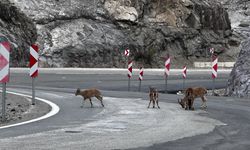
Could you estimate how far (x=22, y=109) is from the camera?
1452cm

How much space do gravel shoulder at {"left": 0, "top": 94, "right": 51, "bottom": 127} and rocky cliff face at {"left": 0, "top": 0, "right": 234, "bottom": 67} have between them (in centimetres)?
3485

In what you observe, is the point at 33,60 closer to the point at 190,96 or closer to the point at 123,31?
the point at 190,96

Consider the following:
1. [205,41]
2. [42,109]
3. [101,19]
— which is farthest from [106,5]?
[42,109]

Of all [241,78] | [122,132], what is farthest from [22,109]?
[241,78]

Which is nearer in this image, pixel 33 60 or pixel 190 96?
pixel 190 96

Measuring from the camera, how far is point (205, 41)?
68500mm

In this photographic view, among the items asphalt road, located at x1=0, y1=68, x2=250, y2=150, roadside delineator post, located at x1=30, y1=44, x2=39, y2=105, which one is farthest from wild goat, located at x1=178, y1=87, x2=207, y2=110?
roadside delineator post, located at x1=30, y1=44, x2=39, y2=105

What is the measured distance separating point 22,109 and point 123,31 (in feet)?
152

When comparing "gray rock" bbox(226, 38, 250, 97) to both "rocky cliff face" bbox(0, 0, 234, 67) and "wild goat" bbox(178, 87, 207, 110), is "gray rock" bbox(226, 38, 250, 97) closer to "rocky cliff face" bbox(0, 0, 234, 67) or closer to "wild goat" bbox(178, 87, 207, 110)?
"wild goat" bbox(178, 87, 207, 110)

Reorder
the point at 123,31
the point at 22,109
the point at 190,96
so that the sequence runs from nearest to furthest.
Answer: the point at 22,109 → the point at 190,96 → the point at 123,31

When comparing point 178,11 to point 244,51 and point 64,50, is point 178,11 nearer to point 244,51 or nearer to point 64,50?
point 64,50

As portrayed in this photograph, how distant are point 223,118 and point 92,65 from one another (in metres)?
42.7

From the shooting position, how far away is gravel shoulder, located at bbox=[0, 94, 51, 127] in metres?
12.0

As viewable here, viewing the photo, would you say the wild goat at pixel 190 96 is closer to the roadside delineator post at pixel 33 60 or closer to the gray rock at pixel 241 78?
the roadside delineator post at pixel 33 60
